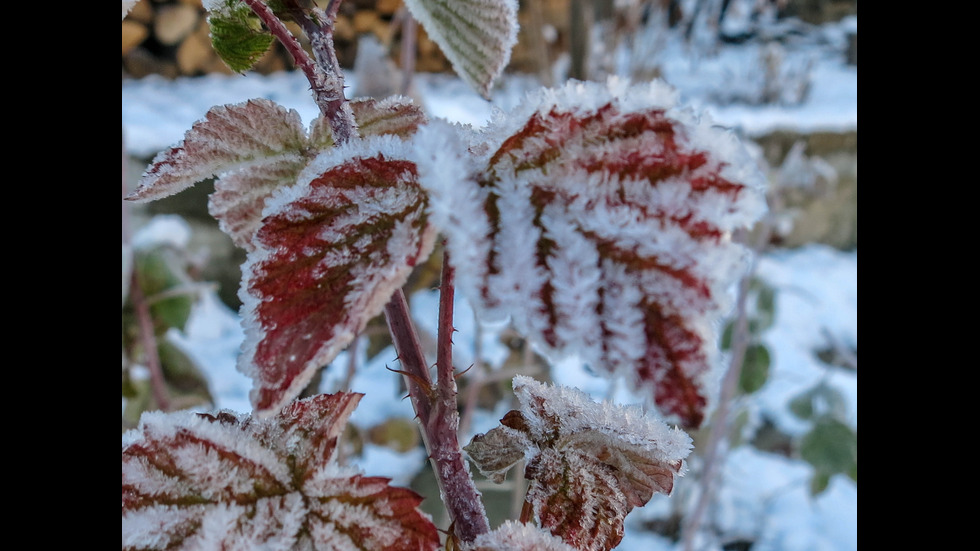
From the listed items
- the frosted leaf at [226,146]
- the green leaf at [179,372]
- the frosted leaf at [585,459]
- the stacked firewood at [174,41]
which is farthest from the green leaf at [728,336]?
the stacked firewood at [174,41]

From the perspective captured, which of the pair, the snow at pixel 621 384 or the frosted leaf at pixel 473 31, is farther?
the snow at pixel 621 384

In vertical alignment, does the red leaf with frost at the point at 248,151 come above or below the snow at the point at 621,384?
below

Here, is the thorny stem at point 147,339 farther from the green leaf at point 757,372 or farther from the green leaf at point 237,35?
the green leaf at point 757,372

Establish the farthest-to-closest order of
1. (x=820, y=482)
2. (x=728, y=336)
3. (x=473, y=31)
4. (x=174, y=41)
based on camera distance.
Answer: (x=174, y=41), (x=728, y=336), (x=820, y=482), (x=473, y=31)

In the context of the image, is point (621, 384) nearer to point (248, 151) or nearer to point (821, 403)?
point (821, 403)

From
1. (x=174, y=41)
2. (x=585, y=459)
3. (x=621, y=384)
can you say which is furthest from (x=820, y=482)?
(x=174, y=41)

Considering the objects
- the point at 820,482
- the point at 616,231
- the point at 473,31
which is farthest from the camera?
the point at 820,482

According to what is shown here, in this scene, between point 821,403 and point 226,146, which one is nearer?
point 226,146

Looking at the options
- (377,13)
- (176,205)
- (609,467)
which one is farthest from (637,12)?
(609,467)
